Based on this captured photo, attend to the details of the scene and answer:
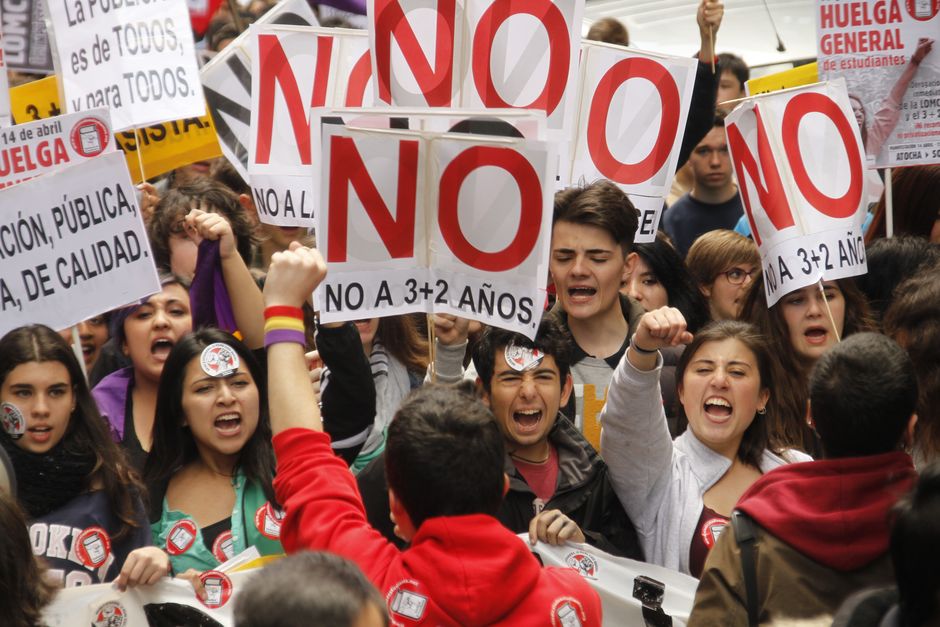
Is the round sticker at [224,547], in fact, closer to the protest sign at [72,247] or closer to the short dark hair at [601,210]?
the protest sign at [72,247]

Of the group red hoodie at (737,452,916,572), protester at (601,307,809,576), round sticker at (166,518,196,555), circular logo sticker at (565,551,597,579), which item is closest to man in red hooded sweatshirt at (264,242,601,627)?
red hoodie at (737,452,916,572)

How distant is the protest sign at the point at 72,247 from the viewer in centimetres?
522

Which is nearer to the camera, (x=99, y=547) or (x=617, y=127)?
(x=99, y=547)

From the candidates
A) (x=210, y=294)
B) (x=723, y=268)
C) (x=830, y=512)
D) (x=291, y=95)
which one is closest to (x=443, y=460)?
(x=830, y=512)

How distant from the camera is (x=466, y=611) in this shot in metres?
2.87

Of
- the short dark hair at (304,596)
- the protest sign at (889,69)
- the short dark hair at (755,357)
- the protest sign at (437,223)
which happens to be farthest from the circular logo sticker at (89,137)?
the short dark hair at (304,596)

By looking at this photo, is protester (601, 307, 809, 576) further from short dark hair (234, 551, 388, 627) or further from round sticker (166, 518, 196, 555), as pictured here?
short dark hair (234, 551, 388, 627)

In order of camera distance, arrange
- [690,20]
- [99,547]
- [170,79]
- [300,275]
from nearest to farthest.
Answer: [300,275] → [99,547] → [170,79] → [690,20]

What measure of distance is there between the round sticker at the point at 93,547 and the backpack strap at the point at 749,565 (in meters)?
2.08

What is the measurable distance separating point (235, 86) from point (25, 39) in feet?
6.02

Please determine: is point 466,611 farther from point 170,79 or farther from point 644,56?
point 170,79

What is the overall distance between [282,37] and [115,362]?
5.25ft

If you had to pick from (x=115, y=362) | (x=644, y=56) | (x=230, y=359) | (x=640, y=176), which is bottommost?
(x=115, y=362)

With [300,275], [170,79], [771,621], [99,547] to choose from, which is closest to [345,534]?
[300,275]
